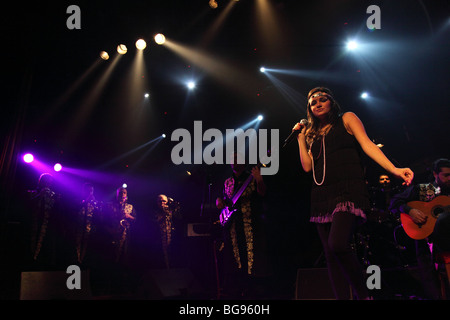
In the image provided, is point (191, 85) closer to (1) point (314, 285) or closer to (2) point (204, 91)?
(2) point (204, 91)

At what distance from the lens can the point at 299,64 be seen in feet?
23.3

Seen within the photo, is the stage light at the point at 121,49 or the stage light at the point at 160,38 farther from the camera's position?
the stage light at the point at 121,49

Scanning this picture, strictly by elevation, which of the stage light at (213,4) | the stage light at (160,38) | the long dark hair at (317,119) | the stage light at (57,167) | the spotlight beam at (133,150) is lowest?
the long dark hair at (317,119)

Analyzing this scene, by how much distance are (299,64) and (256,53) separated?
111cm

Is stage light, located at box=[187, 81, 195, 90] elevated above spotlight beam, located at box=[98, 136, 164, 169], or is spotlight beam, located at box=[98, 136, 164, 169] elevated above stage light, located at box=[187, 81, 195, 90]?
stage light, located at box=[187, 81, 195, 90]

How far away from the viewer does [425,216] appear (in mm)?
3898

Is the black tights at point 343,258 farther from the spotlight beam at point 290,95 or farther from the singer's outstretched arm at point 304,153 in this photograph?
the spotlight beam at point 290,95

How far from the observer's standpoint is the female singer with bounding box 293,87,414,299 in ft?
6.13

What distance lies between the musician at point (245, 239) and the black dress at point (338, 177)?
168 centimetres

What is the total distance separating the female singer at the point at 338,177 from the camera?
6.13ft

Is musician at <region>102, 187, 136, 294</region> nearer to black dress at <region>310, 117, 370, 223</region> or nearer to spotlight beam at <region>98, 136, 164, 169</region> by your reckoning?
spotlight beam at <region>98, 136, 164, 169</region>

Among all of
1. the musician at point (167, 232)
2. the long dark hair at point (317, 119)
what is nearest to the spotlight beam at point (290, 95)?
the musician at point (167, 232)

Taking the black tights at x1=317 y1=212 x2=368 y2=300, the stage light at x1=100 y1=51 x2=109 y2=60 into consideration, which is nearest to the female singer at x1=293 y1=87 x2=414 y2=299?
the black tights at x1=317 y1=212 x2=368 y2=300
